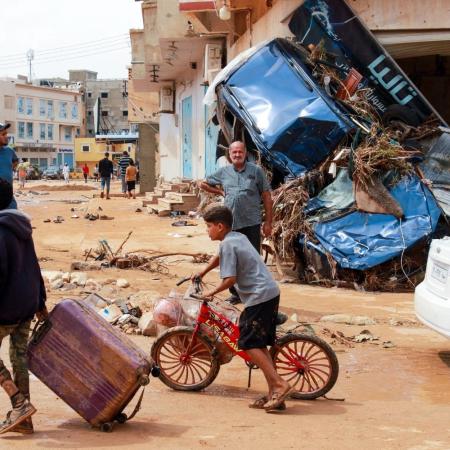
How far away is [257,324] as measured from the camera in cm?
528

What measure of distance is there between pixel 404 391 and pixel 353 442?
1.55 metres

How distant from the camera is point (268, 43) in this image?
1157 centimetres

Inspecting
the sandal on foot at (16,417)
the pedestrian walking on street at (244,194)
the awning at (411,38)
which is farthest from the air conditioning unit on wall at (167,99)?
the sandal on foot at (16,417)

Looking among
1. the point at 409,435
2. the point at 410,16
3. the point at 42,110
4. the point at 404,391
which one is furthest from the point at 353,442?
the point at 42,110

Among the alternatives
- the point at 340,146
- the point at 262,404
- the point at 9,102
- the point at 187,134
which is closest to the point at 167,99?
the point at 187,134

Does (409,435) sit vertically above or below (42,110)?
below

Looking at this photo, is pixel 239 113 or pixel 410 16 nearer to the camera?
pixel 239 113

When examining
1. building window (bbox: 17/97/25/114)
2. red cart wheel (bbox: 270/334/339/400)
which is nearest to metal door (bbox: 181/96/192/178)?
red cart wheel (bbox: 270/334/339/400)

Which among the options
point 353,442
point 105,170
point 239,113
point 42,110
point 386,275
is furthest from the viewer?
point 42,110

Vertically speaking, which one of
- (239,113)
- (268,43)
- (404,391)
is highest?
(268,43)

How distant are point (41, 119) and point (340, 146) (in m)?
92.6

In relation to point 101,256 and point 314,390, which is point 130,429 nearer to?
point 314,390

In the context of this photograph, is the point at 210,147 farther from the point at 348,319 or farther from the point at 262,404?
the point at 262,404

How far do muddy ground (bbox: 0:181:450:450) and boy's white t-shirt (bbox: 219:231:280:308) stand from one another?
31.0 inches
